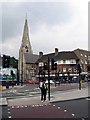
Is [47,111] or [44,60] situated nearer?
[47,111]

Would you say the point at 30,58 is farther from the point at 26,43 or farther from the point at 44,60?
the point at 44,60

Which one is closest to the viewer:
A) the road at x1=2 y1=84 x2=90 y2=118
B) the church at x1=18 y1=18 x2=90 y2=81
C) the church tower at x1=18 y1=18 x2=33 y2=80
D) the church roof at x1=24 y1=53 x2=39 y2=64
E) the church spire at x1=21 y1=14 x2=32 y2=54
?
the road at x1=2 y1=84 x2=90 y2=118

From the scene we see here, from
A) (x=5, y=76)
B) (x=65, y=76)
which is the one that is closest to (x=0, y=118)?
(x=5, y=76)

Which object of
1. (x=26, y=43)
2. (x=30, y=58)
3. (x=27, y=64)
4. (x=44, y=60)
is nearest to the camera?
(x=44, y=60)

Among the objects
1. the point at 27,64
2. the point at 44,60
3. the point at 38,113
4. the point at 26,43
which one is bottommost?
the point at 38,113

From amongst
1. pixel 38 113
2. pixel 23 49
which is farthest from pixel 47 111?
pixel 23 49

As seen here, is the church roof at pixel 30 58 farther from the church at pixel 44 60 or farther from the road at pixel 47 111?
the road at pixel 47 111

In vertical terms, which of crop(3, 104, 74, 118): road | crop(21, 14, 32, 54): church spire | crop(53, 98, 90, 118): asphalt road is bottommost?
crop(3, 104, 74, 118): road

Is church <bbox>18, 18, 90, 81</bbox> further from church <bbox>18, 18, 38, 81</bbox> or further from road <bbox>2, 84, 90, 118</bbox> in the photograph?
road <bbox>2, 84, 90, 118</bbox>

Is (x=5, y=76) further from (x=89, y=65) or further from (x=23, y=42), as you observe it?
(x=23, y=42)

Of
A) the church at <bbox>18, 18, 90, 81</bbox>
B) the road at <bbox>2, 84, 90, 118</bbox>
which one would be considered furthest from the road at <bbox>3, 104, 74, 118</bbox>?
the church at <bbox>18, 18, 90, 81</bbox>

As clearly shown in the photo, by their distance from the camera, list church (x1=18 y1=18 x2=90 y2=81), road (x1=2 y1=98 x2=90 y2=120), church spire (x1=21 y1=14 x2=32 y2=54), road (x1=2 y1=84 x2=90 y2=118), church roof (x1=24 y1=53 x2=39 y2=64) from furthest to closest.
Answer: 1. church spire (x1=21 y1=14 x2=32 y2=54)
2. church roof (x1=24 y1=53 x2=39 y2=64)
3. church (x1=18 y1=18 x2=90 y2=81)
4. road (x1=2 y1=84 x2=90 y2=118)
5. road (x1=2 y1=98 x2=90 y2=120)

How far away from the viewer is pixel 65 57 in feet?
326

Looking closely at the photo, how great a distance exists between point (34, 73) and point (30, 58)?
6.90 meters
